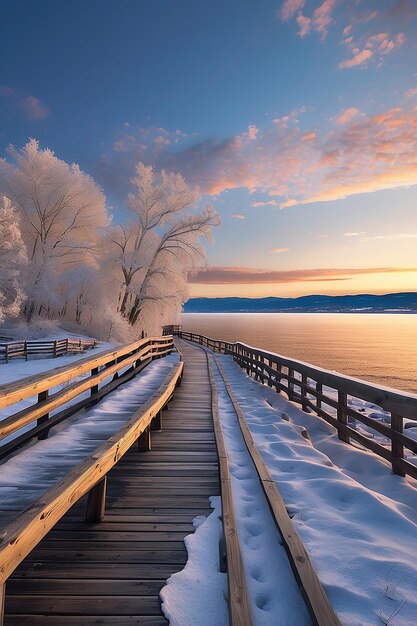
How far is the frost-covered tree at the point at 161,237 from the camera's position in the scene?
29.3 meters

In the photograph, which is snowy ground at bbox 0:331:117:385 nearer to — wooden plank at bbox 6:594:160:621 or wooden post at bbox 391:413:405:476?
wooden post at bbox 391:413:405:476

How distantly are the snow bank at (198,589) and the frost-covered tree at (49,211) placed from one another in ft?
86.6

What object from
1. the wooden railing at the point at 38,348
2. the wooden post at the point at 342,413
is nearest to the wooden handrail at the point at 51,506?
the wooden post at the point at 342,413

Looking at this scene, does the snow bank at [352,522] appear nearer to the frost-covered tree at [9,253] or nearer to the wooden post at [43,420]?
the wooden post at [43,420]

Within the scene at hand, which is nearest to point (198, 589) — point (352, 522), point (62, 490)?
point (62, 490)

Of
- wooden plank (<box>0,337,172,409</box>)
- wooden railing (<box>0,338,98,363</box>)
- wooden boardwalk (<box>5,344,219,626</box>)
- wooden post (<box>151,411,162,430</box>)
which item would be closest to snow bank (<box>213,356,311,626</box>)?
wooden boardwalk (<box>5,344,219,626</box>)

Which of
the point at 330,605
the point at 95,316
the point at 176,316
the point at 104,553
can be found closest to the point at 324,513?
the point at 330,605

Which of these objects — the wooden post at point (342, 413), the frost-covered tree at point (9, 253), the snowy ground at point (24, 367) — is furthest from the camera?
the frost-covered tree at point (9, 253)

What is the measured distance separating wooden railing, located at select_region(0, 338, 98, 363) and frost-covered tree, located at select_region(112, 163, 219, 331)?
706cm

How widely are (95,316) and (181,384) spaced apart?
22025 mm

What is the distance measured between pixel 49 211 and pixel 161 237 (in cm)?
956

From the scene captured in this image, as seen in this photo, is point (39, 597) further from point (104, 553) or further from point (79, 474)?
point (79, 474)

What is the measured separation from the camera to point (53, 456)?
3.49 meters

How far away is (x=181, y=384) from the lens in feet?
34.9
